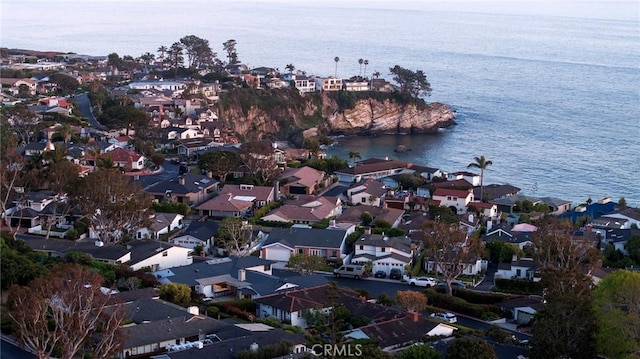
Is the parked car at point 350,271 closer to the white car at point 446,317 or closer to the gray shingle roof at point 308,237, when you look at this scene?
the gray shingle roof at point 308,237

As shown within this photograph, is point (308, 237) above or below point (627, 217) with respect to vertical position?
below

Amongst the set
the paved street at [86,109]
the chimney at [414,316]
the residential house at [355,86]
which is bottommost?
the chimney at [414,316]

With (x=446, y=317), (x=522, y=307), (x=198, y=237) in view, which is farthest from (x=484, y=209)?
(x=446, y=317)

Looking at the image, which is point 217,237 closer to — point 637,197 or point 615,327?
point 615,327

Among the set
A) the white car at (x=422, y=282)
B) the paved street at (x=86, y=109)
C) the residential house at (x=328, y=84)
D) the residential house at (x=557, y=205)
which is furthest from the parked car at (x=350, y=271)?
the residential house at (x=328, y=84)

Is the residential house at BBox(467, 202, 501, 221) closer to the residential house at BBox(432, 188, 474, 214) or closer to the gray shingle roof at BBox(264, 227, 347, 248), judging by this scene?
the residential house at BBox(432, 188, 474, 214)

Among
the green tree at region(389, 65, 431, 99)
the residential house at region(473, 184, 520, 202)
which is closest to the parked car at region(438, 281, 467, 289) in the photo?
the residential house at region(473, 184, 520, 202)

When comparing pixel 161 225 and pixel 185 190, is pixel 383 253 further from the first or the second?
pixel 185 190
